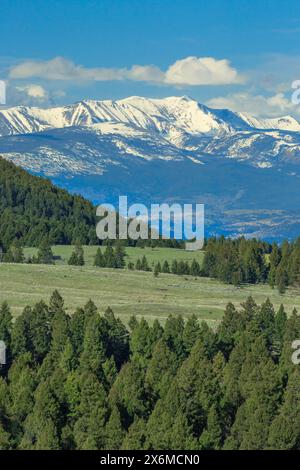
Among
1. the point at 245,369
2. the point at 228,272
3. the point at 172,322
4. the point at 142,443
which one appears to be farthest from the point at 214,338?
the point at 228,272

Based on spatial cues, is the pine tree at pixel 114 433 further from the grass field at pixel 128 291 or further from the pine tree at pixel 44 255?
the pine tree at pixel 44 255

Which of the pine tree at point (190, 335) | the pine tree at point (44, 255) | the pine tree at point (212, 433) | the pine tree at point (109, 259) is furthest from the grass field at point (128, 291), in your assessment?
the pine tree at point (212, 433)

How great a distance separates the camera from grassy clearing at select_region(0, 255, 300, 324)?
13762 cm

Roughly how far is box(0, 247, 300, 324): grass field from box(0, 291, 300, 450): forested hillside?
19754mm

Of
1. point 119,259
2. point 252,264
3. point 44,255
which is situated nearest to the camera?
point 252,264

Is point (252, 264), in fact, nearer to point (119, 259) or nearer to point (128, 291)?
point (119, 259)

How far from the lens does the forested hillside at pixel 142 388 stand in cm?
7700

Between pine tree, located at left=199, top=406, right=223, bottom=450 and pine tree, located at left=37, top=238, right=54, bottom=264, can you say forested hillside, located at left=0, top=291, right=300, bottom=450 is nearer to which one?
pine tree, located at left=199, top=406, right=223, bottom=450

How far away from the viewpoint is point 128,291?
507 ft

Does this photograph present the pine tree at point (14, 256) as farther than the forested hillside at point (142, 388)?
Yes

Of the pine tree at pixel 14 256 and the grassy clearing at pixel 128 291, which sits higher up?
the pine tree at pixel 14 256

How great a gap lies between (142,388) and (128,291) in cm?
6870

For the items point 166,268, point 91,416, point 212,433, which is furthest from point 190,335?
point 166,268
